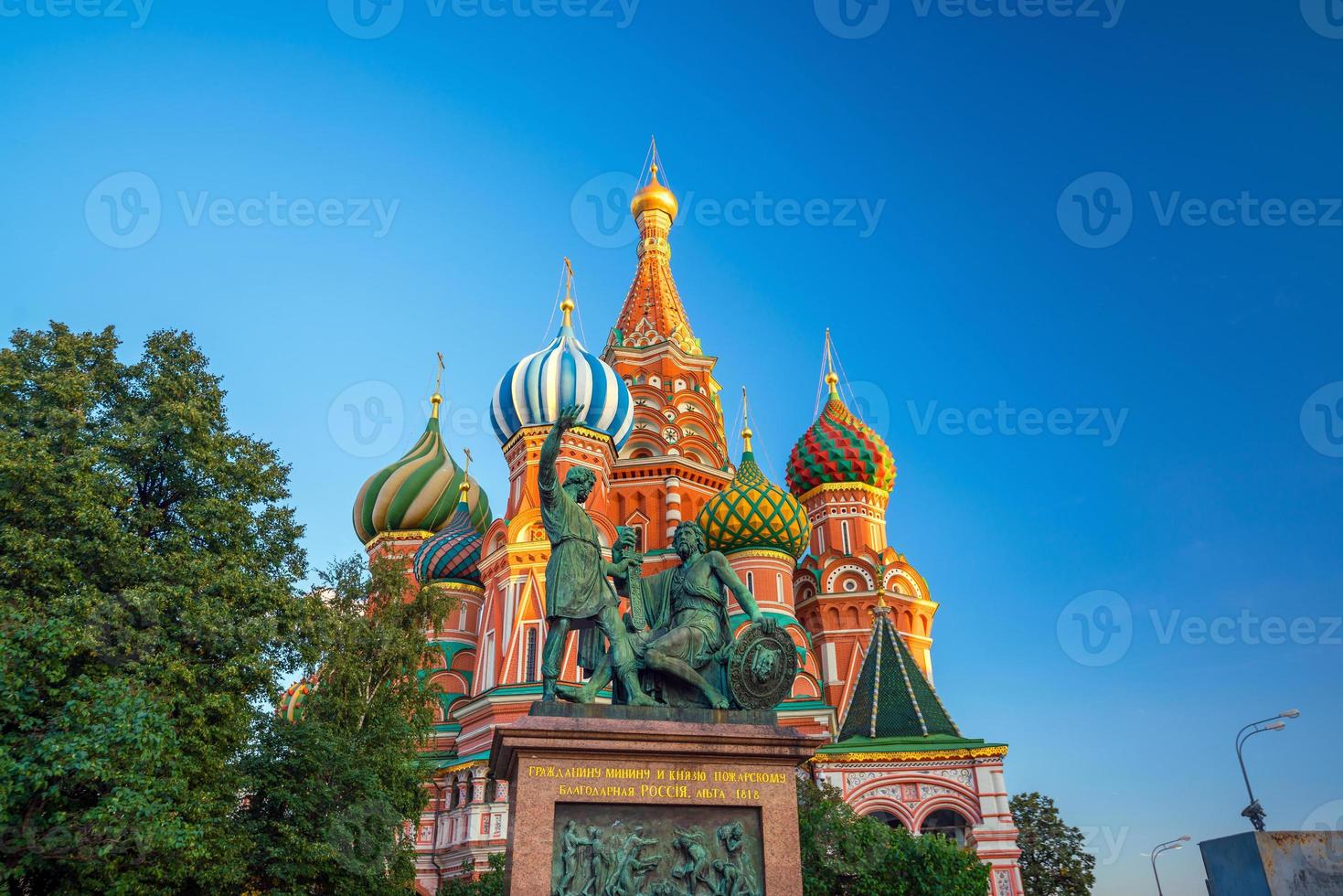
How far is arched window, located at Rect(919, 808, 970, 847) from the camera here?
907 inches

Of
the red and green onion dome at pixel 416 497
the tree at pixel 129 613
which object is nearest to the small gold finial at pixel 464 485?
the red and green onion dome at pixel 416 497

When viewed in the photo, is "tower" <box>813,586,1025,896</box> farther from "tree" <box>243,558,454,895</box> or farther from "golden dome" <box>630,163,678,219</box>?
"golden dome" <box>630,163,678,219</box>

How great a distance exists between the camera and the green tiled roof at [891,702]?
2472 centimetres

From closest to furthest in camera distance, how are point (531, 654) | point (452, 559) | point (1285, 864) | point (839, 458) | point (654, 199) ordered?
point (1285, 864) → point (531, 654) → point (452, 559) → point (839, 458) → point (654, 199)

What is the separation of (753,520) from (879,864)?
16418 millimetres

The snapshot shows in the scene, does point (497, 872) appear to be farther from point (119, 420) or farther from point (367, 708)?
point (119, 420)

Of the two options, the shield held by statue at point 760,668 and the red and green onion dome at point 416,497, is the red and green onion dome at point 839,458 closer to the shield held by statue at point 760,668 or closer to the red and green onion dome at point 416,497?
the red and green onion dome at point 416,497

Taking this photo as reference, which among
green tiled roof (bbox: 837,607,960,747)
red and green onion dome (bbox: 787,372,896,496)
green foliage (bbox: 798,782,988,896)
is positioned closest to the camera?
green foliage (bbox: 798,782,988,896)

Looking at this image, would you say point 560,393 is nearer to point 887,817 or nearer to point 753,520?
point 753,520

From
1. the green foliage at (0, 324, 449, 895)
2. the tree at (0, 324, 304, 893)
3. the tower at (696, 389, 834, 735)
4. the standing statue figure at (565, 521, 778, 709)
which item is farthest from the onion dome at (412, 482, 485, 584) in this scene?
the standing statue figure at (565, 521, 778, 709)

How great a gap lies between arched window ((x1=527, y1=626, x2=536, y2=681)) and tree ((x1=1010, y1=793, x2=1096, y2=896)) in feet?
50.0

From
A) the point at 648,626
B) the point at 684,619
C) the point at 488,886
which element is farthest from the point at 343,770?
the point at 684,619

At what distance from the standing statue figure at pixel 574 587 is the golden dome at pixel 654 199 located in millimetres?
41130

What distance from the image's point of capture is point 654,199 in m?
49.0
